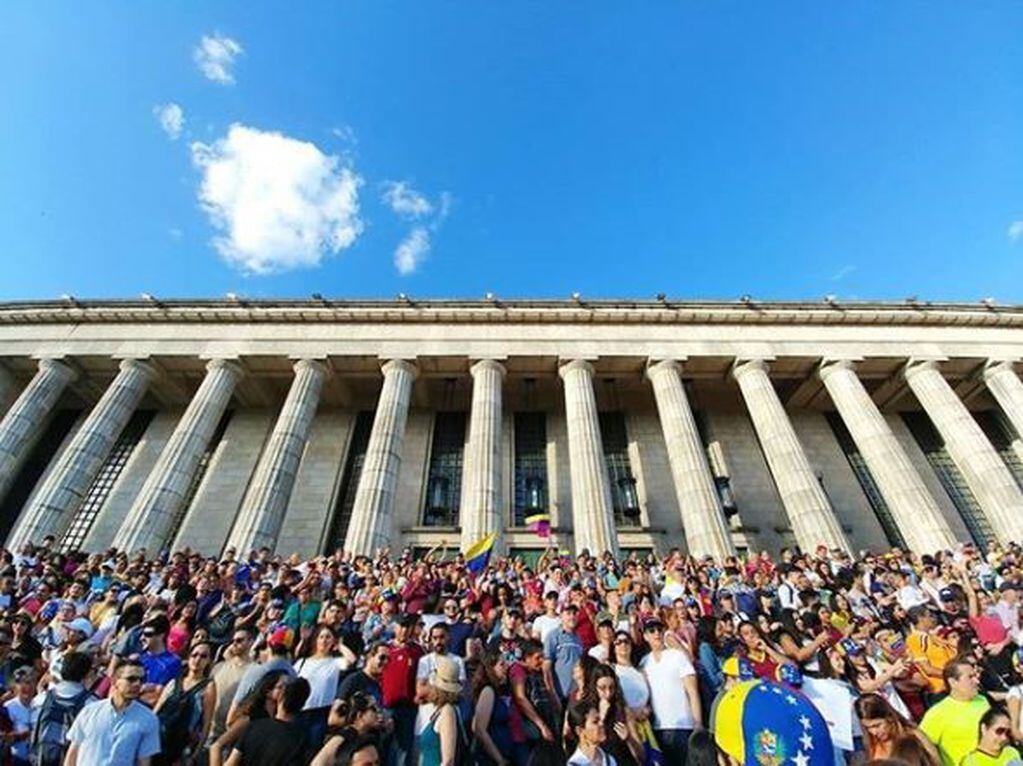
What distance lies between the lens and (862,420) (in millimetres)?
19641

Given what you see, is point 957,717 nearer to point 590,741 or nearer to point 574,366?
point 590,741

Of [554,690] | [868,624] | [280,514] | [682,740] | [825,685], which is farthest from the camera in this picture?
[280,514]

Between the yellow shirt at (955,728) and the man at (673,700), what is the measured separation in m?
1.92

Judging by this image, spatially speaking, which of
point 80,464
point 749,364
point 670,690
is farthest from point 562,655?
point 80,464

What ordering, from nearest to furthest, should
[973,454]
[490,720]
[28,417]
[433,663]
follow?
[490,720] < [433,663] < [973,454] < [28,417]

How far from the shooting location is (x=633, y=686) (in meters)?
5.30

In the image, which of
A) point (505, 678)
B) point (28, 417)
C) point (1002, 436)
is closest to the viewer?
point (505, 678)

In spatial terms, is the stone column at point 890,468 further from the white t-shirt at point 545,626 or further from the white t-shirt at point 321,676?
the white t-shirt at point 321,676

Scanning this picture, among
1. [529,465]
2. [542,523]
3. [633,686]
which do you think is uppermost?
[529,465]

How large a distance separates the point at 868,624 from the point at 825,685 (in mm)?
4004

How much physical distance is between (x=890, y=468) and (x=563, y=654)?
707 inches

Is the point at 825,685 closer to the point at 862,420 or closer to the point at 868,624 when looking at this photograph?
the point at 868,624

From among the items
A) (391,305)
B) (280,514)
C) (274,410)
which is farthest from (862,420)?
(274,410)

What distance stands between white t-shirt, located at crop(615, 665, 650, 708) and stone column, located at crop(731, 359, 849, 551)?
14.4 m
